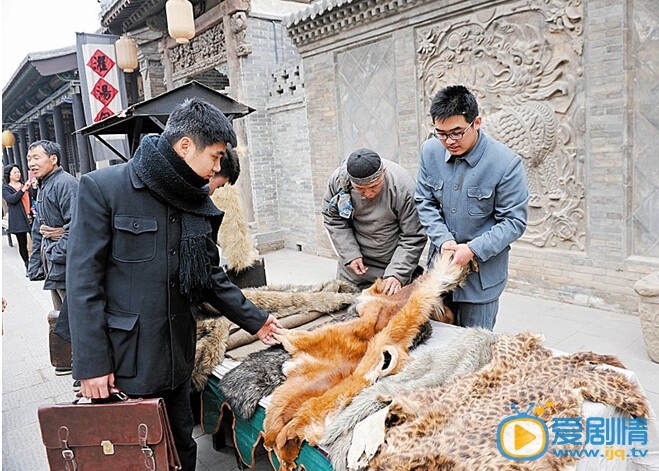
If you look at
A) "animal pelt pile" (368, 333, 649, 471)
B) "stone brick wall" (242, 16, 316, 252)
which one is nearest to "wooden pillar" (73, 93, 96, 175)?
"stone brick wall" (242, 16, 316, 252)

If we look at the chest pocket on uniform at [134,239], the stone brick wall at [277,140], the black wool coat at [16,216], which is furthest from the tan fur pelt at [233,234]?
the black wool coat at [16,216]

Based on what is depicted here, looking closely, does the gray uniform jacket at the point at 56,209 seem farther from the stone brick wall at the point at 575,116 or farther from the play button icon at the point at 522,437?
the stone brick wall at the point at 575,116

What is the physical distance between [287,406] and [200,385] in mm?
710

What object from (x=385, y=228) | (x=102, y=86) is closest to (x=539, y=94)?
(x=385, y=228)

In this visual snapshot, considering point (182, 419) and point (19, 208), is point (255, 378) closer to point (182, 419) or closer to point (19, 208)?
point (182, 419)

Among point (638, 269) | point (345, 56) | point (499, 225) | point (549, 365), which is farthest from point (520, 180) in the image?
point (345, 56)

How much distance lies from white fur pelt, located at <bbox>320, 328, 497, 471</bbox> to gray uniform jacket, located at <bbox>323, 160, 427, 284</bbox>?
0.82 meters

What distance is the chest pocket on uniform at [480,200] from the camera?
103 inches

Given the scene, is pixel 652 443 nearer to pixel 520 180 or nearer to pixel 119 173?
pixel 520 180

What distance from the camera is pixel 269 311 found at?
2.90 m

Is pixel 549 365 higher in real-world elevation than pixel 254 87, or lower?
lower

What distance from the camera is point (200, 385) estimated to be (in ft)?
8.38

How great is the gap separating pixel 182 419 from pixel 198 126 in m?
1.33

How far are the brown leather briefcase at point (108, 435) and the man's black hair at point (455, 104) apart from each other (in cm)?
181
